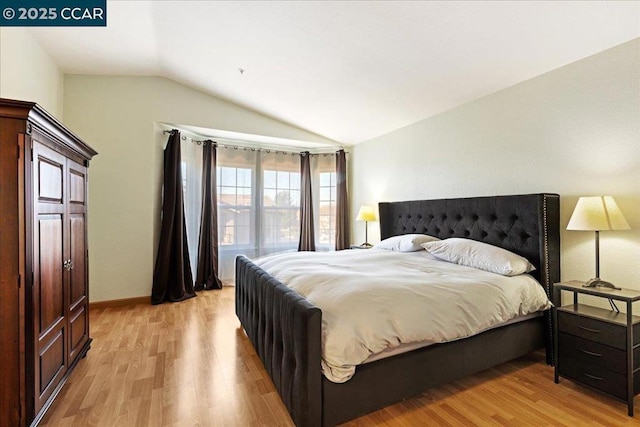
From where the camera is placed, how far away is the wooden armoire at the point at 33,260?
140 centimetres

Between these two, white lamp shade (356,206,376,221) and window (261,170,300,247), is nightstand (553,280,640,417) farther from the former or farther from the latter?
window (261,170,300,247)

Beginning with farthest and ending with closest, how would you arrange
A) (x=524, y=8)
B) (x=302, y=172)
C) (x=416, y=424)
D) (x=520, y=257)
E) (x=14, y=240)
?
(x=302, y=172), (x=520, y=257), (x=524, y=8), (x=416, y=424), (x=14, y=240)

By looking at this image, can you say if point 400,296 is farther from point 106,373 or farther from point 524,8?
point 106,373

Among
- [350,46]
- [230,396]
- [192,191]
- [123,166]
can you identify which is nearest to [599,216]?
[350,46]

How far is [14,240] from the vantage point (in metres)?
1.41

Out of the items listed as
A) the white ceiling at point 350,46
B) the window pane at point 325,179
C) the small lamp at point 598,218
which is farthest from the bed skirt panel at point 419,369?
the window pane at point 325,179

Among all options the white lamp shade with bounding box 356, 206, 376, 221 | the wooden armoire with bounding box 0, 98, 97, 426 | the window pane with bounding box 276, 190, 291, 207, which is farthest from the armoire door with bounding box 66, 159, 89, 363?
the white lamp shade with bounding box 356, 206, 376, 221

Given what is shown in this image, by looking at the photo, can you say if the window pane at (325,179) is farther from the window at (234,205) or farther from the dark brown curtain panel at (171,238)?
the dark brown curtain panel at (171,238)

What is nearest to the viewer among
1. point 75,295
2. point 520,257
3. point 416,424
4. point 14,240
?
point 14,240

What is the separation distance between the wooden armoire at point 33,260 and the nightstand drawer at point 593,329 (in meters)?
3.09

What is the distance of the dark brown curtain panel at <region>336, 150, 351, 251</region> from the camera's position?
16.5 feet

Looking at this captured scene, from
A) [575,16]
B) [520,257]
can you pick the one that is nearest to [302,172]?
[520,257]

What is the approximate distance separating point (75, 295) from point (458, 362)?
2614 millimetres

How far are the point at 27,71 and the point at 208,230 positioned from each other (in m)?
2.44
